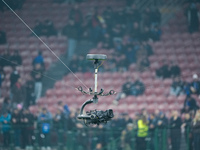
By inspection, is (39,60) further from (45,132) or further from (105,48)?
(45,132)

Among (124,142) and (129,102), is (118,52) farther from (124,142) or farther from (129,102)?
(124,142)

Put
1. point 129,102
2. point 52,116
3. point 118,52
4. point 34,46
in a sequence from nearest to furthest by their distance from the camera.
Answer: point 52,116 < point 129,102 < point 118,52 < point 34,46

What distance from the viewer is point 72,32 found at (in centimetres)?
2855

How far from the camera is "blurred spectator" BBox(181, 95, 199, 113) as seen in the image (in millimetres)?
22812

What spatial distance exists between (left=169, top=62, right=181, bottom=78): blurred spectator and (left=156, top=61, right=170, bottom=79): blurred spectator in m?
Result: 0.16

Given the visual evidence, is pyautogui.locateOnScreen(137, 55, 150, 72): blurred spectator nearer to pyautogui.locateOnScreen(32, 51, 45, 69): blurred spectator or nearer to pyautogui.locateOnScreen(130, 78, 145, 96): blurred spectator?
pyautogui.locateOnScreen(130, 78, 145, 96): blurred spectator

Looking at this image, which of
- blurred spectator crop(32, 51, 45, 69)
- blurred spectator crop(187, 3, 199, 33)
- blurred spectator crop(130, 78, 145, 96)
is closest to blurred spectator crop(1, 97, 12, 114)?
blurred spectator crop(32, 51, 45, 69)

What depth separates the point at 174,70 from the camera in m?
26.0

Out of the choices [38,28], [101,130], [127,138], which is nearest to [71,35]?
[38,28]

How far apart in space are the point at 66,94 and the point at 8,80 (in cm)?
280

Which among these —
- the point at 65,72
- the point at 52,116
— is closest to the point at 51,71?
the point at 65,72

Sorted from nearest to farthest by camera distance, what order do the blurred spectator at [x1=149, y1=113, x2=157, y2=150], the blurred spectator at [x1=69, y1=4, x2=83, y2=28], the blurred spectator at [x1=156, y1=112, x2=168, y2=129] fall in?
the blurred spectator at [x1=149, y1=113, x2=157, y2=150] < the blurred spectator at [x1=156, y1=112, x2=168, y2=129] < the blurred spectator at [x1=69, y1=4, x2=83, y2=28]

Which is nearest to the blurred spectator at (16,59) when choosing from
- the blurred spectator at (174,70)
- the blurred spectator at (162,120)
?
the blurred spectator at (174,70)

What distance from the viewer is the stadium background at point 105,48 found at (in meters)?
25.8
